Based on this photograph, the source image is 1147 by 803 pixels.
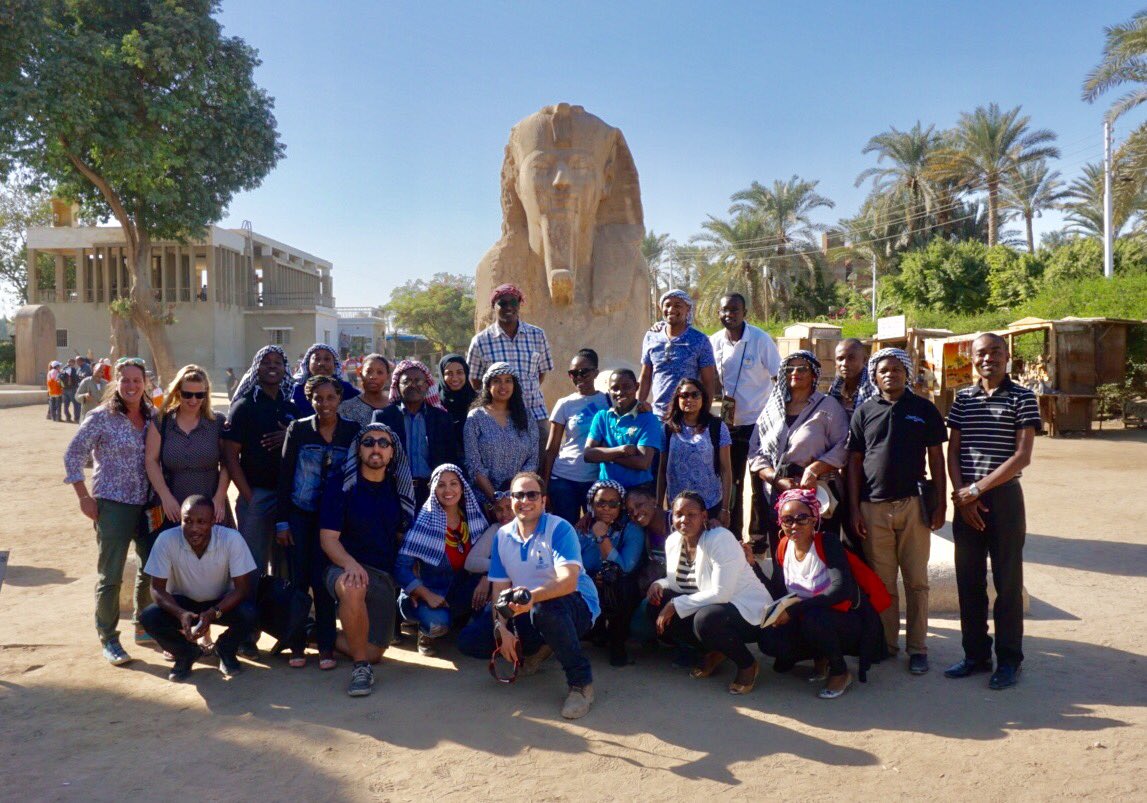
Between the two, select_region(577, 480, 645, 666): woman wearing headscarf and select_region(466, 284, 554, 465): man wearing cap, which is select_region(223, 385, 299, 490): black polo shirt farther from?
select_region(577, 480, 645, 666): woman wearing headscarf

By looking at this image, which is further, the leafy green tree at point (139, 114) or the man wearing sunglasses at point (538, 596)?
the leafy green tree at point (139, 114)

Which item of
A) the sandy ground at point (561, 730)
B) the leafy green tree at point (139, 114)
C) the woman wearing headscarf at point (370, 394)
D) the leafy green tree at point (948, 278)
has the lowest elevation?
the sandy ground at point (561, 730)

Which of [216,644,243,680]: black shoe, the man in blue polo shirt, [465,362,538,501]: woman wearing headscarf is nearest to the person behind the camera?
[216,644,243,680]: black shoe

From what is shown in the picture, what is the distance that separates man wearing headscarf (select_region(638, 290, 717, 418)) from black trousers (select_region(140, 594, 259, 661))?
2.52 metres

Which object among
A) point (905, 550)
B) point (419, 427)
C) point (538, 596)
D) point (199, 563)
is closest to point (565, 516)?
point (419, 427)

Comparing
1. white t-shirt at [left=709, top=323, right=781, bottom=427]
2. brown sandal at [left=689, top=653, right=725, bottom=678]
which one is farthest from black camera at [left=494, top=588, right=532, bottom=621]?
white t-shirt at [left=709, top=323, right=781, bottom=427]

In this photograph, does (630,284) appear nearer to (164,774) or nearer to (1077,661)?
(1077,661)

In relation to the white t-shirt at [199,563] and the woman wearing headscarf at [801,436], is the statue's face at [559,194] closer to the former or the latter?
the woman wearing headscarf at [801,436]

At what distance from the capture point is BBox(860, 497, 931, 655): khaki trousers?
434 cm

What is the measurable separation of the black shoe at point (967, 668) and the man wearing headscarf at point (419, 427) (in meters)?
2.77

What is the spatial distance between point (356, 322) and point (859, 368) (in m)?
42.1

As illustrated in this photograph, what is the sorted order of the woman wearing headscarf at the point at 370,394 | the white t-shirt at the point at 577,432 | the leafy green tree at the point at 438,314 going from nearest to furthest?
1. the white t-shirt at the point at 577,432
2. the woman wearing headscarf at the point at 370,394
3. the leafy green tree at the point at 438,314

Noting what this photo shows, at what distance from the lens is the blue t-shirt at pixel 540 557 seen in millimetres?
4203

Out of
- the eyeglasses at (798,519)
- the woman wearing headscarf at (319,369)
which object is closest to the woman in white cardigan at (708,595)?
the eyeglasses at (798,519)
